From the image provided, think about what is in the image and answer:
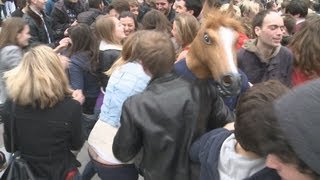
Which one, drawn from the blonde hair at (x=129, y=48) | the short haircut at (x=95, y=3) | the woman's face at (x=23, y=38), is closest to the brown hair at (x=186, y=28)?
the blonde hair at (x=129, y=48)

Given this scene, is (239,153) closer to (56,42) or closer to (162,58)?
(162,58)

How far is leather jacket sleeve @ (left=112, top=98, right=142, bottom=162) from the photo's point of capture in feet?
7.46

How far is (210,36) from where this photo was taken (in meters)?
2.29

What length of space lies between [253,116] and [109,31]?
2.99 m

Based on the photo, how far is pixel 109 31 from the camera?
436cm

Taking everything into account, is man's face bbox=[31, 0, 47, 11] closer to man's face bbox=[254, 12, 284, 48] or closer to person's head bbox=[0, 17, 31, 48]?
person's head bbox=[0, 17, 31, 48]

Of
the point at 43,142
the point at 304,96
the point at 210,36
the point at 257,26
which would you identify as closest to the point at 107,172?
the point at 43,142

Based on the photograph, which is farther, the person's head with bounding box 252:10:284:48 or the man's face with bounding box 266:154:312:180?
the person's head with bounding box 252:10:284:48

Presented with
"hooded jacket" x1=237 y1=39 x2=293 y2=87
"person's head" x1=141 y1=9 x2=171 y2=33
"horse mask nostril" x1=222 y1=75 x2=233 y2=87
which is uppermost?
"horse mask nostril" x1=222 y1=75 x2=233 y2=87

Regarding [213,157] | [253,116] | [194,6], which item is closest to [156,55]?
[213,157]

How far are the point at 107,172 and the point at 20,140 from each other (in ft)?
2.23

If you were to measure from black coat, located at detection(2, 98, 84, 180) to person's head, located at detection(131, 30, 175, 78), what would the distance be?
0.74 meters

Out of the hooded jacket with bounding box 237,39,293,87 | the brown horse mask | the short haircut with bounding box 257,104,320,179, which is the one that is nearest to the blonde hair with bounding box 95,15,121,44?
the hooded jacket with bounding box 237,39,293,87

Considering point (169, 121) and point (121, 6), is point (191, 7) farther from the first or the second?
point (169, 121)
